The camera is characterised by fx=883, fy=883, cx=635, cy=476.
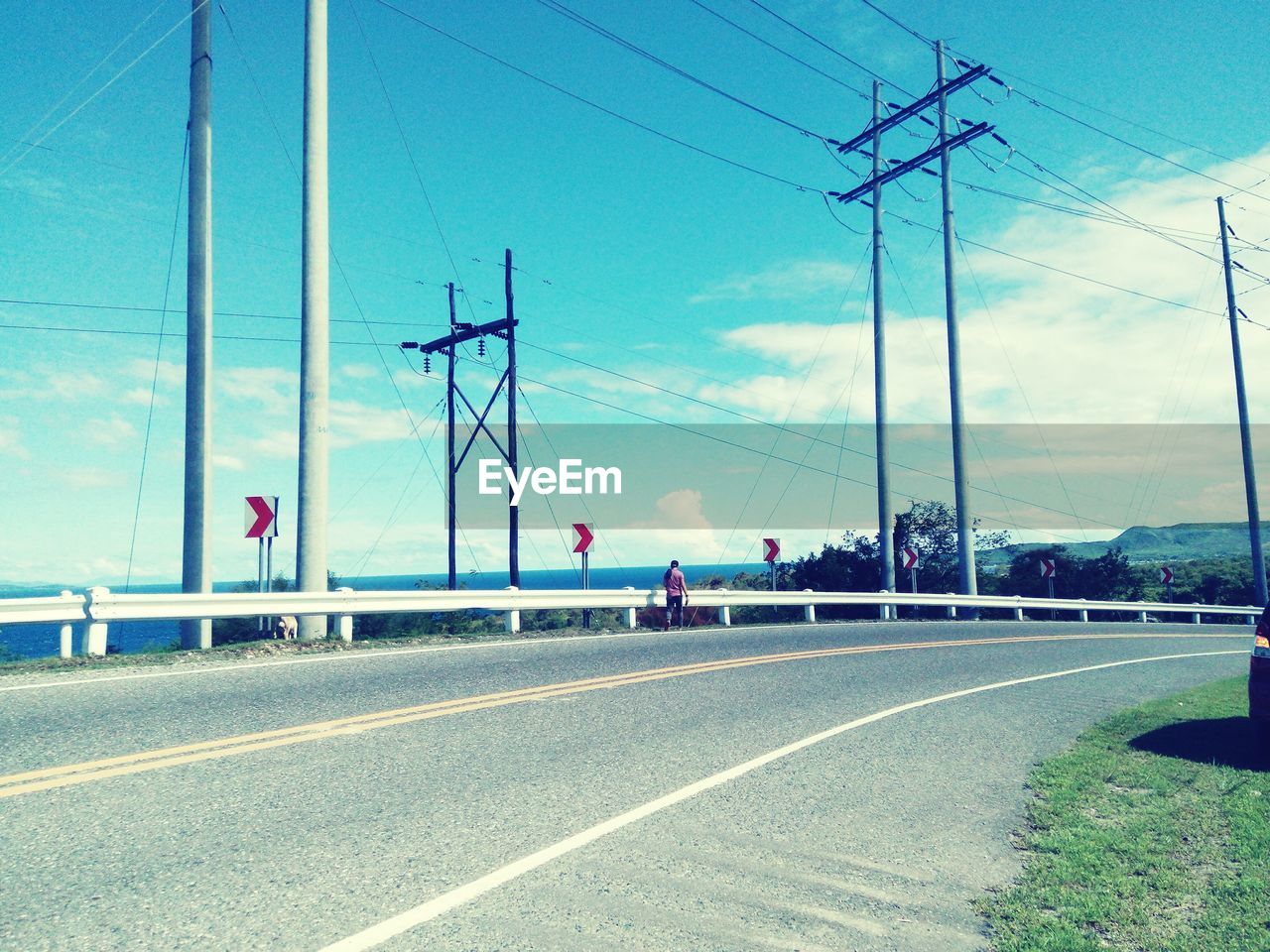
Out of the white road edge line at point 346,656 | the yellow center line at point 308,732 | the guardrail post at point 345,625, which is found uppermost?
the guardrail post at point 345,625

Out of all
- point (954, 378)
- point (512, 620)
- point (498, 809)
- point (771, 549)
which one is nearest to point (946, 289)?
point (954, 378)

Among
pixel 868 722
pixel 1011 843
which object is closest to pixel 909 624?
pixel 868 722

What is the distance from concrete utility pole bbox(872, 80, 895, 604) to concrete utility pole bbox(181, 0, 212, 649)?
67.3 feet

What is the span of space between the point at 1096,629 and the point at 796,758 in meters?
22.5

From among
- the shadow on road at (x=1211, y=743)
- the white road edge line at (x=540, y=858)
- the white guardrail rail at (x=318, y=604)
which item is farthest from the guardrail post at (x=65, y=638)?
the shadow on road at (x=1211, y=743)

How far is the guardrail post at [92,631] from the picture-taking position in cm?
1128

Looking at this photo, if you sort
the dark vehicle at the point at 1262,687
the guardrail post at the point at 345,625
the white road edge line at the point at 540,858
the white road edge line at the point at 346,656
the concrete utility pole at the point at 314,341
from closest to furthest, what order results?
the white road edge line at the point at 540,858 < the dark vehicle at the point at 1262,687 < the white road edge line at the point at 346,656 < the guardrail post at the point at 345,625 < the concrete utility pole at the point at 314,341

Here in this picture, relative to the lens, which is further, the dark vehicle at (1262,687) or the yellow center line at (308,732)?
the dark vehicle at (1262,687)

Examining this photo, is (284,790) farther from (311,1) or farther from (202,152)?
(311,1)

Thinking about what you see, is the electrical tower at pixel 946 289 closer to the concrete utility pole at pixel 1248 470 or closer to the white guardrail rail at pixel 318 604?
the white guardrail rail at pixel 318 604

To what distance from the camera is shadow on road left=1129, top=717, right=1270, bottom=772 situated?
789 cm

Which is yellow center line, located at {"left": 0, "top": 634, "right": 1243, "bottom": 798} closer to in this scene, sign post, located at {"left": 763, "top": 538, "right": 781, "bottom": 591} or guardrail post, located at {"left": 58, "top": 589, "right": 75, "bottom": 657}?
guardrail post, located at {"left": 58, "top": 589, "right": 75, "bottom": 657}

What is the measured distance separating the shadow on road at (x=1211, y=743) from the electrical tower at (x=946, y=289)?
1892cm

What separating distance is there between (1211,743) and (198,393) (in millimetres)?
15572
